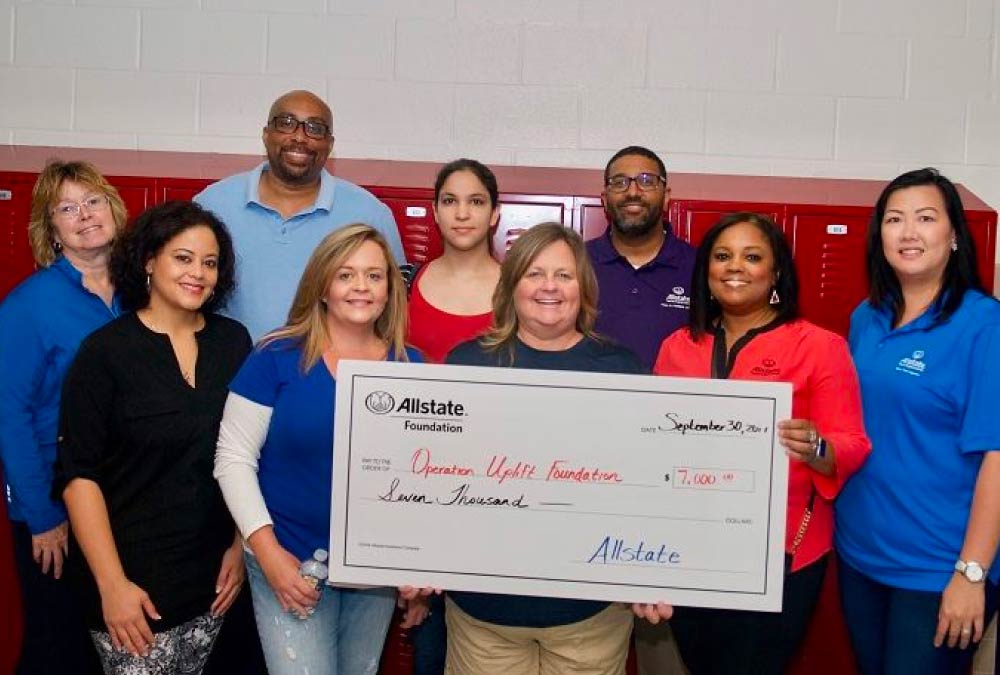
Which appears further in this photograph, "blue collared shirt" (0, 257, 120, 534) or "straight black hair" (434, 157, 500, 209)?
"straight black hair" (434, 157, 500, 209)

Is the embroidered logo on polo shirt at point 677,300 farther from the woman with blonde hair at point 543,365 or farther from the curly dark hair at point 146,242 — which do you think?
the curly dark hair at point 146,242

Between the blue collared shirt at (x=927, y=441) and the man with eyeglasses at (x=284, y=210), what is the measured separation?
1.42m

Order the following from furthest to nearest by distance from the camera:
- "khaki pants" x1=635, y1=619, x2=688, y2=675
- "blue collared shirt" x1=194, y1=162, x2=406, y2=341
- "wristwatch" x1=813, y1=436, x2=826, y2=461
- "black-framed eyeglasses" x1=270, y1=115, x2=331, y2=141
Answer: "khaki pants" x1=635, y1=619, x2=688, y2=675
"black-framed eyeglasses" x1=270, y1=115, x2=331, y2=141
"blue collared shirt" x1=194, y1=162, x2=406, y2=341
"wristwatch" x1=813, y1=436, x2=826, y2=461

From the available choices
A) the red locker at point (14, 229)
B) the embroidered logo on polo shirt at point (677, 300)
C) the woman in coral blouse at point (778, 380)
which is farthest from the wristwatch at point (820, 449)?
the red locker at point (14, 229)

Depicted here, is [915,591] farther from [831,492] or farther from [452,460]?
[452,460]

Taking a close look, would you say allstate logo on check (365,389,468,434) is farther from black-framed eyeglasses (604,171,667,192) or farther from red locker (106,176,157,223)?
red locker (106,176,157,223)

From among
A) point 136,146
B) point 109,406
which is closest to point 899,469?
point 109,406

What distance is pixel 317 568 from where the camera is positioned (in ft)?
6.99

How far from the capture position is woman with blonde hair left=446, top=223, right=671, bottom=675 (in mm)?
2094

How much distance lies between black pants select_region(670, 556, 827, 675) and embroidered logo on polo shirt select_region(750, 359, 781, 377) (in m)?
0.42

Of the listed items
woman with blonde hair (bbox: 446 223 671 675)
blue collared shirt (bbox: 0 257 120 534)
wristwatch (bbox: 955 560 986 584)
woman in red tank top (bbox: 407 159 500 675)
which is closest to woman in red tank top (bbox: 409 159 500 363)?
woman in red tank top (bbox: 407 159 500 675)

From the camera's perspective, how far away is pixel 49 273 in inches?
98.7

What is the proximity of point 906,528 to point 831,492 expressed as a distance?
0.19 metres

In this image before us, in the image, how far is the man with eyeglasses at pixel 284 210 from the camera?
2785 mm
